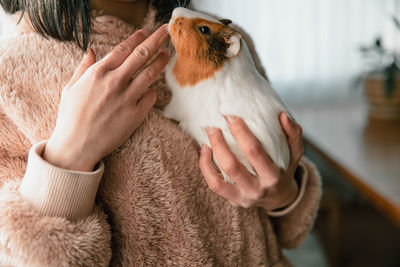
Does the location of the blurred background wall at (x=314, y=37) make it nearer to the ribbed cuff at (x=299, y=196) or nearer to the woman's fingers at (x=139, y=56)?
the ribbed cuff at (x=299, y=196)

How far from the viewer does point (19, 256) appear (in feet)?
1.54

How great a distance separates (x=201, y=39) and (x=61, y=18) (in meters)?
0.22

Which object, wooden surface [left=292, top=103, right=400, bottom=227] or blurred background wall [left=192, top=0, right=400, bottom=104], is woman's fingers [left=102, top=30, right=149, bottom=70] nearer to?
wooden surface [left=292, top=103, right=400, bottom=227]

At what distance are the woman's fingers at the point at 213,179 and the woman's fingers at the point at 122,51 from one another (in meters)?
0.18

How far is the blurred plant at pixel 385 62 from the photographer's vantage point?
1.88 metres

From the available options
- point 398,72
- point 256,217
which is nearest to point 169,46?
point 256,217

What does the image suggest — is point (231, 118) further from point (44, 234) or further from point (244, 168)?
point (44, 234)

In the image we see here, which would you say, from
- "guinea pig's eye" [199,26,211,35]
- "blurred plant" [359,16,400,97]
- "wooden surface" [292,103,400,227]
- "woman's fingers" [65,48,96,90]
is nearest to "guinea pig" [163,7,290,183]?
"guinea pig's eye" [199,26,211,35]

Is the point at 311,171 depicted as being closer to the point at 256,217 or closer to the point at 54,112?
the point at 256,217

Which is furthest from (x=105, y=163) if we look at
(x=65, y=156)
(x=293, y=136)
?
(x=293, y=136)

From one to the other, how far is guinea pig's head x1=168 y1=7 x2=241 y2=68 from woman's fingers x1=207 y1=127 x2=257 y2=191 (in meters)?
0.10

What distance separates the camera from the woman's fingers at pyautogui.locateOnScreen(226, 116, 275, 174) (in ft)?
1.78

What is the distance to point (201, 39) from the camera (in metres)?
0.55

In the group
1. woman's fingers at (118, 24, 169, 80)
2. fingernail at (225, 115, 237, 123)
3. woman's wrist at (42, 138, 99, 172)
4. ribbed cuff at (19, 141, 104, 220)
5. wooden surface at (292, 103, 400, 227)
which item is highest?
woman's fingers at (118, 24, 169, 80)
